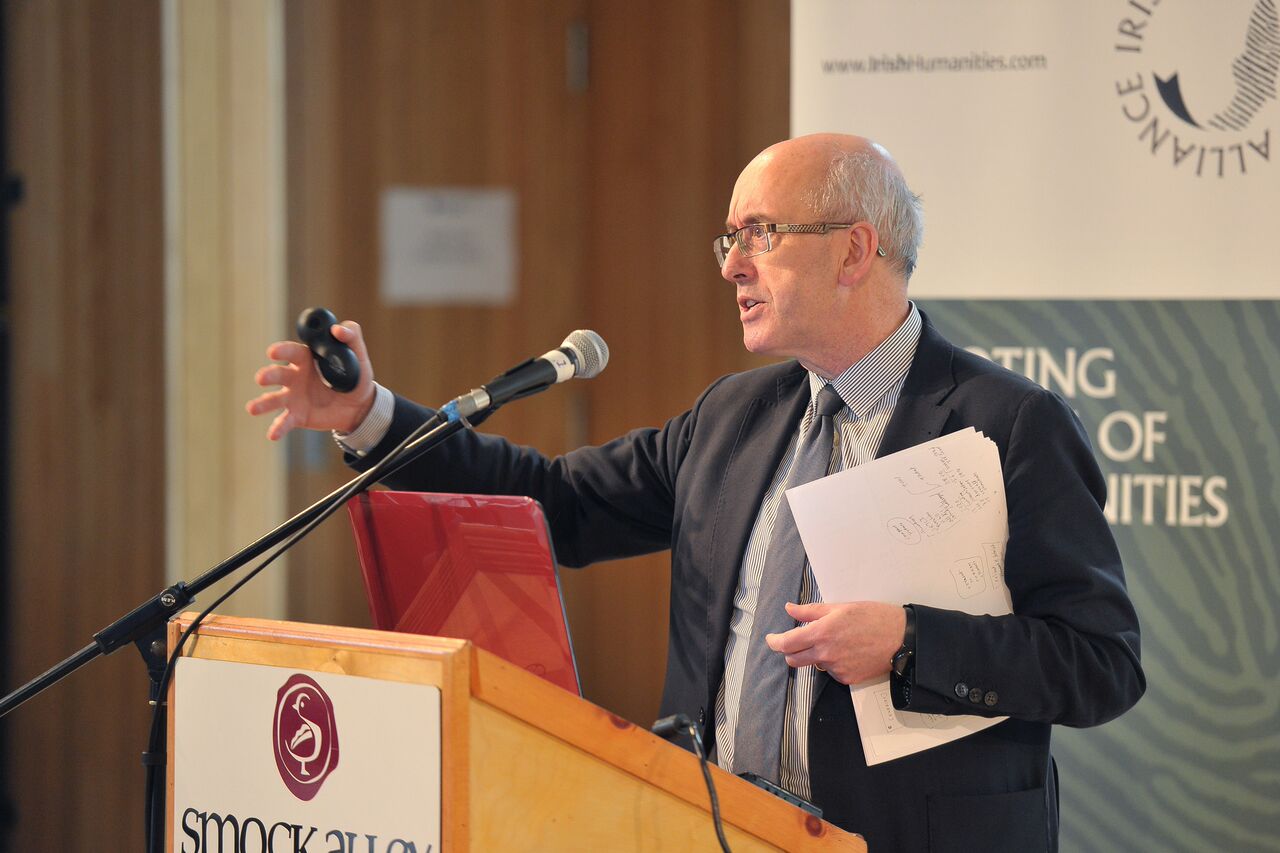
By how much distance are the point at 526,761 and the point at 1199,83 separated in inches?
80.2

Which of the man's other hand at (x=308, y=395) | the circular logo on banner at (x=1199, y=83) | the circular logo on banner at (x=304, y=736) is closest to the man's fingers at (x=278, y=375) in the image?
the man's other hand at (x=308, y=395)

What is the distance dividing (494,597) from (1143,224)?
1656mm

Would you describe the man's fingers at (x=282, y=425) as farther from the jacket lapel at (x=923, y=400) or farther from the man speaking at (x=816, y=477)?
the jacket lapel at (x=923, y=400)

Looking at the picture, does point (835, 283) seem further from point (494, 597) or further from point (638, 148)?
point (638, 148)

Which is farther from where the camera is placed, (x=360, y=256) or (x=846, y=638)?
(x=360, y=256)

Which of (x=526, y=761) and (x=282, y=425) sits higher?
(x=282, y=425)

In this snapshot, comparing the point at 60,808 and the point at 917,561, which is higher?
the point at 917,561

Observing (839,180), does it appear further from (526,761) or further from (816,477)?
(526,761)

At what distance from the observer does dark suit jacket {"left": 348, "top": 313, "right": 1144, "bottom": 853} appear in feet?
5.00

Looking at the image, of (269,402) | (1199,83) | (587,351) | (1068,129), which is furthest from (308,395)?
(1199,83)

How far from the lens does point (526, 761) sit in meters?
1.15

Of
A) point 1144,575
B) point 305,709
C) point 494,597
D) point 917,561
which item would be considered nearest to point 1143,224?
point 1144,575

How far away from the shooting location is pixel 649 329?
3.27 m

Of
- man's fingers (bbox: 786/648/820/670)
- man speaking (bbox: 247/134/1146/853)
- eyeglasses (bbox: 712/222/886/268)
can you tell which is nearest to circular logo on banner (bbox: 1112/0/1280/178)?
man speaking (bbox: 247/134/1146/853)
